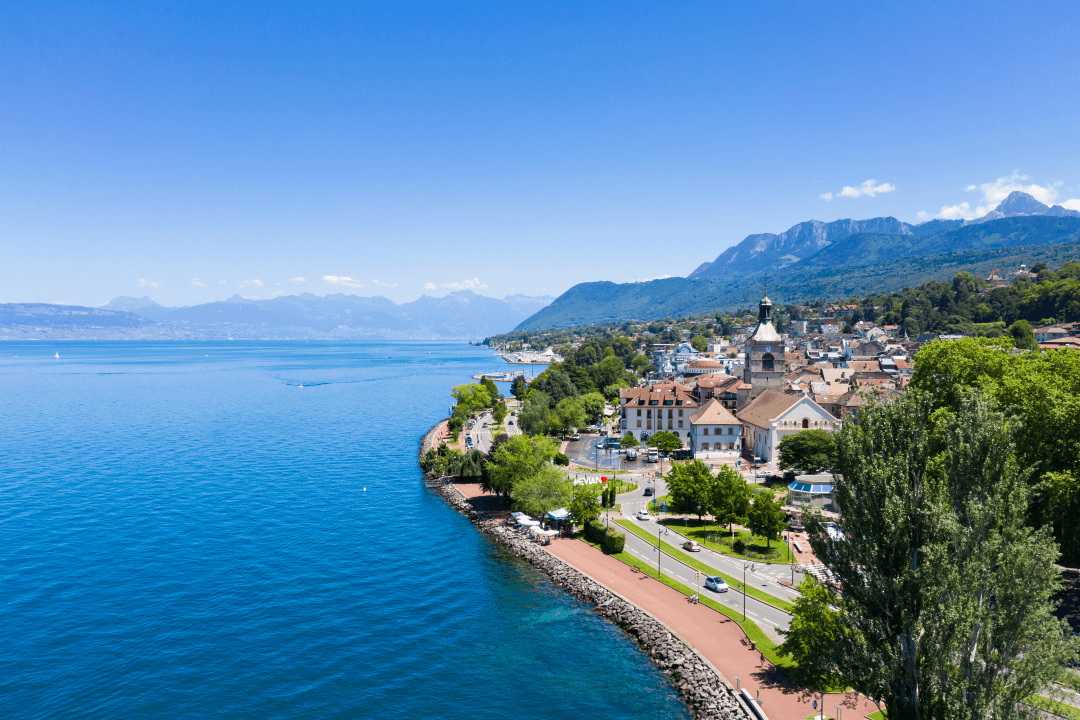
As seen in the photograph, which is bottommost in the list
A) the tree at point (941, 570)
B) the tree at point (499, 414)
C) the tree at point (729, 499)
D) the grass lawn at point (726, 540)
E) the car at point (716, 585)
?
the grass lawn at point (726, 540)

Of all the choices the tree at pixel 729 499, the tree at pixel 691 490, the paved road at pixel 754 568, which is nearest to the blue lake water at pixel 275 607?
the paved road at pixel 754 568

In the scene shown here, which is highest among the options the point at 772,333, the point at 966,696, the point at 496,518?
the point at 772,333

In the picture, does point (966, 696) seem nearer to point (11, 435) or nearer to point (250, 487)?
point (250, 487)

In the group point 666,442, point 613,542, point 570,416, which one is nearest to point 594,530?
point 613,542

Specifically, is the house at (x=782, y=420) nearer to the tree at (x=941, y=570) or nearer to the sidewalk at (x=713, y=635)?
the sidewalk at (x=713, y=635)

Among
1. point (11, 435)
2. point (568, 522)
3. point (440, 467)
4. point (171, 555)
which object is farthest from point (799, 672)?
point (11, 435)

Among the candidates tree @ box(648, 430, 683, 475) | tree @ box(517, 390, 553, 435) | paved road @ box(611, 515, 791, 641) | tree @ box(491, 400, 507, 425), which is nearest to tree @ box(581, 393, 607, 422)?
tree @ box(517, 390, 553, 435)
